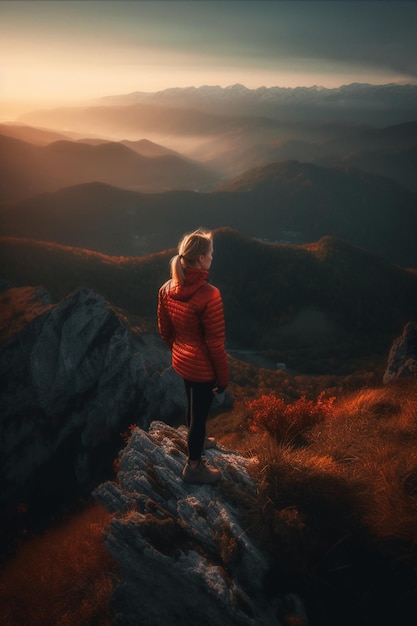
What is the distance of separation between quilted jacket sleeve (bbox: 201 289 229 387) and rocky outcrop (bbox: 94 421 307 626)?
208 centimetres

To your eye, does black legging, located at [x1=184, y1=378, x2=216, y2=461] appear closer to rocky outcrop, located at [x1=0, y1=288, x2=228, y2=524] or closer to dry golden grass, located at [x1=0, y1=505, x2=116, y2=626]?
dry golden grass, located at [x1=0, y1=505, x2=116, y2=626]

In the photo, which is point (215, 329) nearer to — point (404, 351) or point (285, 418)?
point (285, 418)

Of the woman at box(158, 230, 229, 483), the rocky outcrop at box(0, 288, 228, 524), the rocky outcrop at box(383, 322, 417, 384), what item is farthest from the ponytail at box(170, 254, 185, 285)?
the rocky outcrop at box(383, 322, 417, 384)

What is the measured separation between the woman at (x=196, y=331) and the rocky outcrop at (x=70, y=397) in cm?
1424

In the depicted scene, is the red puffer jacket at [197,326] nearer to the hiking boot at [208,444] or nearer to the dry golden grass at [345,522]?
the dry golden grass at [345,522]

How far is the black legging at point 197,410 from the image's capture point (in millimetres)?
5246

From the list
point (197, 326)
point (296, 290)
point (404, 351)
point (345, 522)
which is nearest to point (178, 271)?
point (197, 326)

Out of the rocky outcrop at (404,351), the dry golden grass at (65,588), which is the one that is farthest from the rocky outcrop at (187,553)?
the rocky outcrop at (404,351)

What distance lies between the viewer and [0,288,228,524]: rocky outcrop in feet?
59.9

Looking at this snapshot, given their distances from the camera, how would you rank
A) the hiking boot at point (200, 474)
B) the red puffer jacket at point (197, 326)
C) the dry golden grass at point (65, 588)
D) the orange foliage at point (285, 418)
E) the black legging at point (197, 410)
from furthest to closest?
the orange foliage at point (285, 418) < the hiking boot at point (200, 474) < the black legging at point (197, 410) < the dry golden grass at point (65, 588) < the red puffer jacket at point (197, 326)

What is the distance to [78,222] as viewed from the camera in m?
194

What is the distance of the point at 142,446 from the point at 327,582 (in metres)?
3.71

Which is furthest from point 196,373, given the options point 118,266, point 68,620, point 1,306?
point 118,266

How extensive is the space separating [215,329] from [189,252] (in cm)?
111
